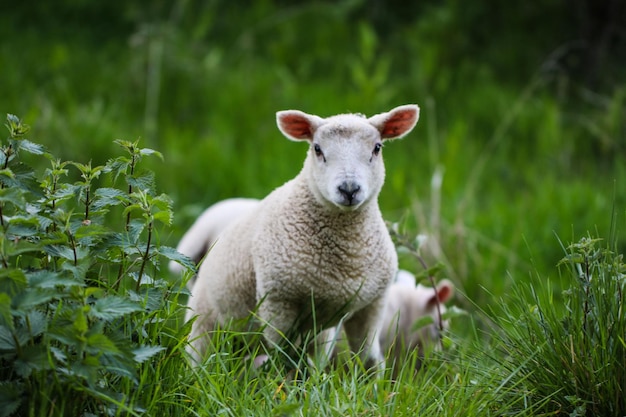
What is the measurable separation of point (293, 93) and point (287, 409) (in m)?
5.42

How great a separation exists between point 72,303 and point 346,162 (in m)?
1.11

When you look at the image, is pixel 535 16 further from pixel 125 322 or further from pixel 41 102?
pixel 125 322

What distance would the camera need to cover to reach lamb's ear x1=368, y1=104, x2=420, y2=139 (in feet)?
10.9

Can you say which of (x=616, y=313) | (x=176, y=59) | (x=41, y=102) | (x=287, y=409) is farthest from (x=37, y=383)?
(x=176, y=59)

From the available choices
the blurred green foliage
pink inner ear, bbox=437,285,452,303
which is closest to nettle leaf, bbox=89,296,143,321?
pink inner ear, bbox=437,285,452,303

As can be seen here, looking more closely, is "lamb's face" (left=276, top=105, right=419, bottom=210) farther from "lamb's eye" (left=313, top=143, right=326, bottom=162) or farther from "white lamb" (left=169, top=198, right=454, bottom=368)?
"white lamb" (left=169, top=198, right=454, bottom=368)

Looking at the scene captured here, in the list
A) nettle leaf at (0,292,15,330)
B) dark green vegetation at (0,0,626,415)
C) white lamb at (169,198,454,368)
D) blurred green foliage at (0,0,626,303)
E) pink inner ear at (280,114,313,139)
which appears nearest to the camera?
nettle leaf at (0,292,15,330)

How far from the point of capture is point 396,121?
3.38 meters

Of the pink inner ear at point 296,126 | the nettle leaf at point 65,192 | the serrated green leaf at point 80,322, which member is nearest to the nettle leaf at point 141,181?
the nettle leaf at point 65,192

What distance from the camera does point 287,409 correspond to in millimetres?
2344

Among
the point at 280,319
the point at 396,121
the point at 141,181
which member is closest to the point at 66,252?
the point at 141,181

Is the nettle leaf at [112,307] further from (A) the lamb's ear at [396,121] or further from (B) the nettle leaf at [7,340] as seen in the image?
(A) the lamb's ear at [396,121]

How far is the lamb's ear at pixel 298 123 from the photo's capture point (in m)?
3.36

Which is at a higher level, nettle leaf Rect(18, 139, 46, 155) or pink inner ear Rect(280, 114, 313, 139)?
nettle leaf Rect(18, 139, 46, 155)
